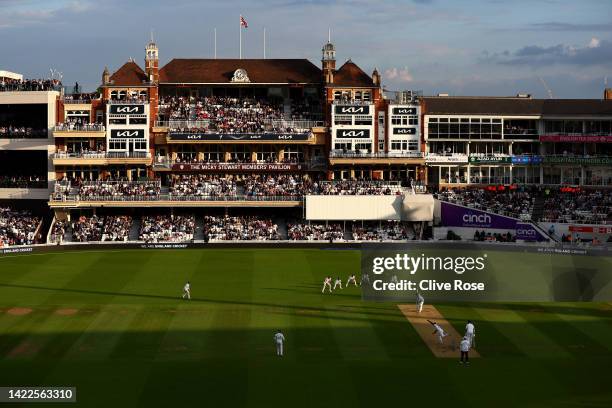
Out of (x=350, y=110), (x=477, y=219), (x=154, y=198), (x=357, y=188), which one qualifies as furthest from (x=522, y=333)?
(x=350, y=110)

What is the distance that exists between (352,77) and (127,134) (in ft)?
69.3

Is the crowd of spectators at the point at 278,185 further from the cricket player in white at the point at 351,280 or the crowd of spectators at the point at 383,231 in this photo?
the cricket player in white at the point at 351,280

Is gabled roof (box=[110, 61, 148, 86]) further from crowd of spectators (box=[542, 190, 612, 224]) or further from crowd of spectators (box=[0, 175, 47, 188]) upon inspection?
crowd of spectators (box=[542, 190, 612, 224])

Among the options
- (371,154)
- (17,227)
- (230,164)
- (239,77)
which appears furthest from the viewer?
(239,77)

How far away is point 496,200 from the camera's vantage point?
83.0 metres

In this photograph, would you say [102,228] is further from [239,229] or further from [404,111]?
[404,111]

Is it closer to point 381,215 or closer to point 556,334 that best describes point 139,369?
point 556,334

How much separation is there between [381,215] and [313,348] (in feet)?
134

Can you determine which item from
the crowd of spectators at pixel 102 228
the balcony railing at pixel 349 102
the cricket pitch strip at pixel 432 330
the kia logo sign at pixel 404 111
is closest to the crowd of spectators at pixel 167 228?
the crowd of spectators at pixel 102 228

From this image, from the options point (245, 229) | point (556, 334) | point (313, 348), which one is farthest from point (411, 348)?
point (245, 229)

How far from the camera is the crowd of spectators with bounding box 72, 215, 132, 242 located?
251 feet

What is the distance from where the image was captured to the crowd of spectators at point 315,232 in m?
77.8

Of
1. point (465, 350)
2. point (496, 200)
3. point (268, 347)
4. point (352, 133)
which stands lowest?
point (268, 347)

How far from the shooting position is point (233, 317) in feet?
152
